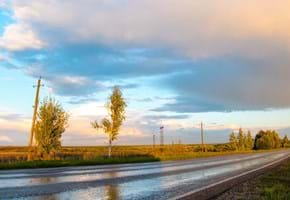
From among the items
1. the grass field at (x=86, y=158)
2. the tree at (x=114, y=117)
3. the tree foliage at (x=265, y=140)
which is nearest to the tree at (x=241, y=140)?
the grass field at (x=86, y=158)

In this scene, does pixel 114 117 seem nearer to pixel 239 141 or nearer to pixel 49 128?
pixel 49 128

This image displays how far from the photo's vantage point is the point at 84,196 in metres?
13.3

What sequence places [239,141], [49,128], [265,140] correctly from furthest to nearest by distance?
[265,140]
[239,141]
[49,128]

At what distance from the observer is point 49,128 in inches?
1727

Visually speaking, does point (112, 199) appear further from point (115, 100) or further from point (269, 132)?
point (269, 132)

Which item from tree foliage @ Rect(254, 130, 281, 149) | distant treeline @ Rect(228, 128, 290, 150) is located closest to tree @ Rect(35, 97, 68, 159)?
distant treeline @ Rect(228, 128, 290, 150)

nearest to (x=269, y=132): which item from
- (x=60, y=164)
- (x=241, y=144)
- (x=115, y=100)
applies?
(x=241, y=144)

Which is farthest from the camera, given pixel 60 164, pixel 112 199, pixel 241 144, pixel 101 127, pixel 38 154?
pixel 241 144

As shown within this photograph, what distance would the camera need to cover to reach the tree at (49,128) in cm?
4375

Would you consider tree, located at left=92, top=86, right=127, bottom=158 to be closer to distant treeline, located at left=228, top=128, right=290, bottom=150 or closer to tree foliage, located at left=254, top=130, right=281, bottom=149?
distant treeline, located at left=228, top=128, right=290, bottom=150

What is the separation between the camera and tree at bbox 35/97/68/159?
144 feet

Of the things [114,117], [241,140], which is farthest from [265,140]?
[114,117]

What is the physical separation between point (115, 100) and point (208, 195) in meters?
38.4

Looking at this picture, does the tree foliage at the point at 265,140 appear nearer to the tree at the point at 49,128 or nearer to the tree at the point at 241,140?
the tree at the point at 241,140
